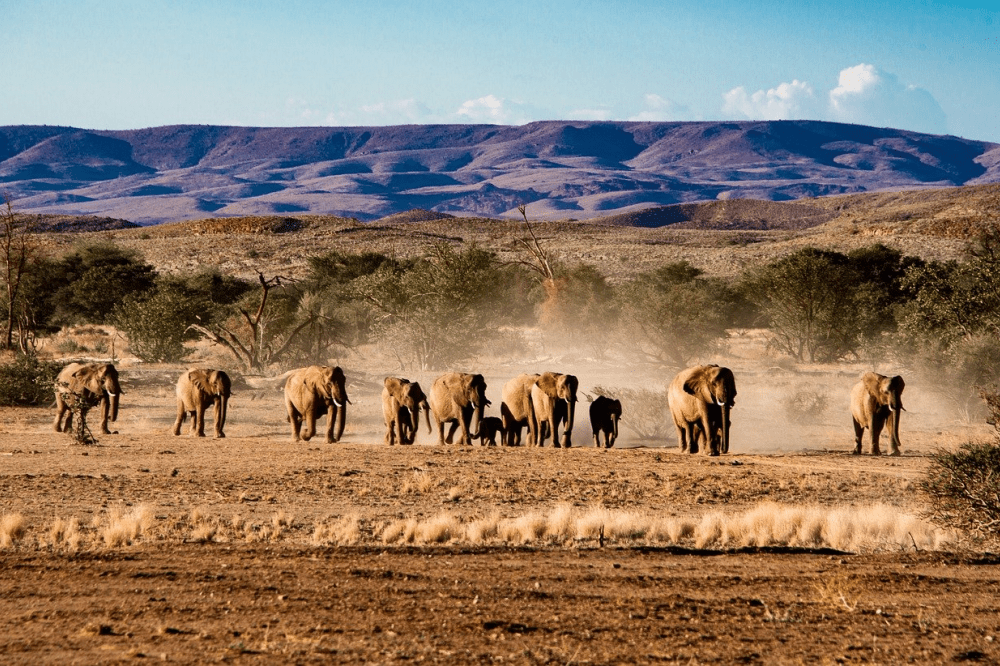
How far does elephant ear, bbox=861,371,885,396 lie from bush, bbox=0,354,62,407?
776 inches

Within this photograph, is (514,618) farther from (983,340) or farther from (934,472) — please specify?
(983,340)

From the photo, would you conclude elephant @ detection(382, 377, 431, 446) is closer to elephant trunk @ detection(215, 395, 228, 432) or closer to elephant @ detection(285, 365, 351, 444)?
elephant @ detection(285, 365, 351, 444)

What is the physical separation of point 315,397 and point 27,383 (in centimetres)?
1073

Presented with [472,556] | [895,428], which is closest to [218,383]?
[472,556]

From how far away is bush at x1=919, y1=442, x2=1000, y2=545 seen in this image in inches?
488

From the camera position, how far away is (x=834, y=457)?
2086cm

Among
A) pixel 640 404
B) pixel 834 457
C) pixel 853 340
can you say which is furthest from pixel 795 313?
pixel 834 457

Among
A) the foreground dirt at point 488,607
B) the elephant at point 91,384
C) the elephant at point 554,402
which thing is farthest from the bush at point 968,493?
the elephant at point 91,384

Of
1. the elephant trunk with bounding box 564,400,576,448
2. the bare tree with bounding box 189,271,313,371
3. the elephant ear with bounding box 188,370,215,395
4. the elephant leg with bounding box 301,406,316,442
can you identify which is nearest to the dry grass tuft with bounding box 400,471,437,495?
the elephant trunk with bounding box 564,400,576,448

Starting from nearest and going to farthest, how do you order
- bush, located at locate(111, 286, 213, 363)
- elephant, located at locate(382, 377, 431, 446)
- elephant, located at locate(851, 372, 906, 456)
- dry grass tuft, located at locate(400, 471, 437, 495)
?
dry grass tuft, located at locate(400, 471, 437, 495), elephant, located at locate(851, 372, 906, 456), elephant, located at locate(382, 377, 431, 446), bush, located at locate(111, 286, 213, 363)

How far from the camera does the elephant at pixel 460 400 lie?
77.1ft

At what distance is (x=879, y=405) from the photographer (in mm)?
21812

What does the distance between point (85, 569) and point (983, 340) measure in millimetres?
25313

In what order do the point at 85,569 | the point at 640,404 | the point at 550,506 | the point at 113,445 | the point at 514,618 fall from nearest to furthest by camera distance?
the point at 514,618, the point at 85,569, the point at 550,506, the point at 113,445, the point at 640,404
